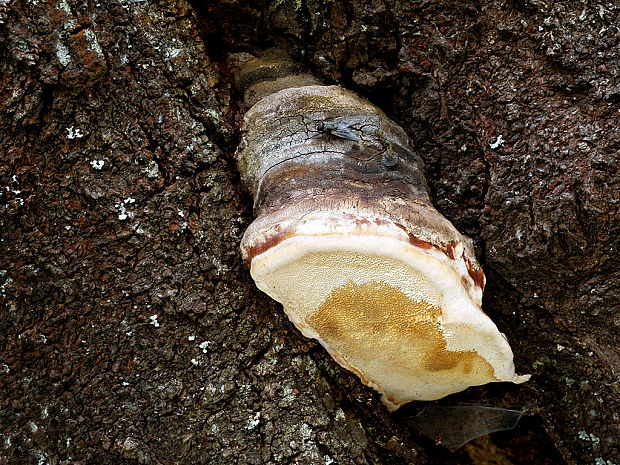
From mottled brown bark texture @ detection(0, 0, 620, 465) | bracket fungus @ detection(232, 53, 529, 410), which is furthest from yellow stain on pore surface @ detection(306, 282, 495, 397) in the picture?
mottled brown bark texture @ detection(0, 0, 620, 465)

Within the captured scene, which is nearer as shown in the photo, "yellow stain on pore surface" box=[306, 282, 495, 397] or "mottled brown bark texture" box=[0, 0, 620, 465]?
"yellow stain on pore surface" box=[306, 282, 495, 397]

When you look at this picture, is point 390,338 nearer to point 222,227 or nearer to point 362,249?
point 362,249

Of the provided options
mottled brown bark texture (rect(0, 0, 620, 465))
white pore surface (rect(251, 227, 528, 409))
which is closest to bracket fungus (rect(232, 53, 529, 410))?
white pore surface (rect(251, 227, 528, 409))

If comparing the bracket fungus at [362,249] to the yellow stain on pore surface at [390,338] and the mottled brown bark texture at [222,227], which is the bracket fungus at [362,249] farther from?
the mottled brown bark texture at [222,227]

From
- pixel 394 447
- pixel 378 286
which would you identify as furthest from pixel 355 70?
pixel 394 447

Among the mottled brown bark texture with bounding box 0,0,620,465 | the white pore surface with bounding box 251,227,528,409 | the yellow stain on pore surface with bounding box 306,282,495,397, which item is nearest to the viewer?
the white pore surface with bounding box 251,227,528,409

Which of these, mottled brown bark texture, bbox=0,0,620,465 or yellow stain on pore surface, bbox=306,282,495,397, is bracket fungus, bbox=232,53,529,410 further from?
mottled brown bark texture, bbox=0,0,620,465

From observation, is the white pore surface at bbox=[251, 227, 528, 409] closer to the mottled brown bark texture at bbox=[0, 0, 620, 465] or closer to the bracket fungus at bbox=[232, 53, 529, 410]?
the bracket fungus at bbox=[232, 53, 529, 410]

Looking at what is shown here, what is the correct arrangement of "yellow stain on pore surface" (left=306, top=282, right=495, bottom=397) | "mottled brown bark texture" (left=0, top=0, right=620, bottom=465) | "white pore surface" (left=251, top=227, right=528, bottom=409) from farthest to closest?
"mottled brown bark texture" (left=0, top=0, right=620, bottom=465) < "yellow stain on pore surface" (left=306, top=282, right=495, bottom=397) < "white pore surface" (left=251, top=227, right=528, bottom=409)
